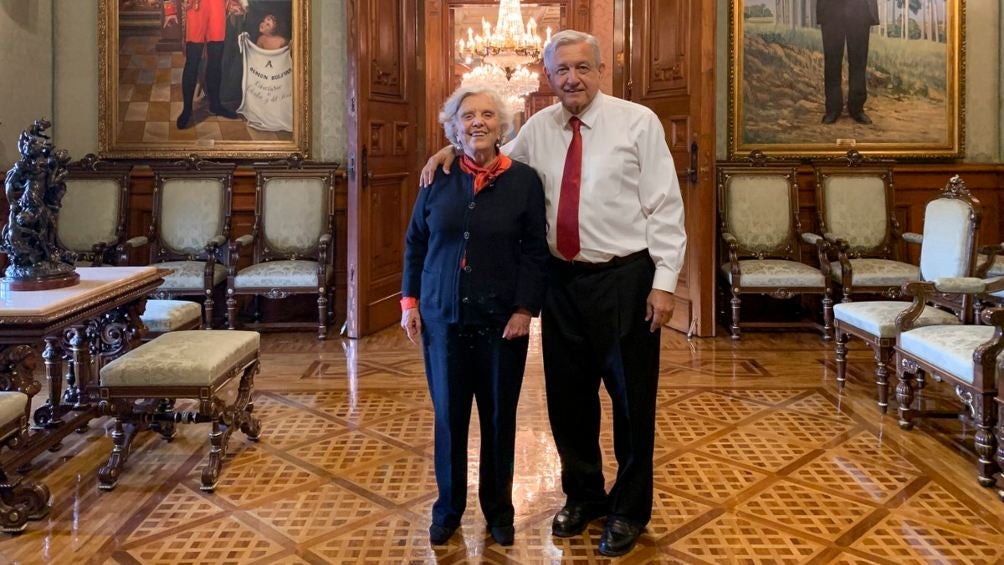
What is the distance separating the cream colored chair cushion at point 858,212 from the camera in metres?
6.45

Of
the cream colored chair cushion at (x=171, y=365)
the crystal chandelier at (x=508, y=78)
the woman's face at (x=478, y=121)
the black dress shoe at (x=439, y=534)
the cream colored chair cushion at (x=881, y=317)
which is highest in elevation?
the crystal chandelier at (x=508, y=78)

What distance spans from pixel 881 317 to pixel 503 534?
2.54 meters

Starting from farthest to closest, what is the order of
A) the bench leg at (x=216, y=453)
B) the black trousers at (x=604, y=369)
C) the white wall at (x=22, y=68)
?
the white wall at (x=22, y=68) → the bench leg at (x=216, y=453) → the black trousers at (x=604, y=369)

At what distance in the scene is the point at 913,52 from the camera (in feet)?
21.8

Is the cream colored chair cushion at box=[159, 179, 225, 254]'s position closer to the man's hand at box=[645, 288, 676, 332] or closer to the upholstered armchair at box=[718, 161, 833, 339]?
the upholstered armchair at box=[718, 161, 833, 339]

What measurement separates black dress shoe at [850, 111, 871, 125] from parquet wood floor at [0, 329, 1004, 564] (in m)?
2.67

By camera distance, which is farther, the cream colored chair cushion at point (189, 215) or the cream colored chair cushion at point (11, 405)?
the cream colored chair cushion at point (189, 215)

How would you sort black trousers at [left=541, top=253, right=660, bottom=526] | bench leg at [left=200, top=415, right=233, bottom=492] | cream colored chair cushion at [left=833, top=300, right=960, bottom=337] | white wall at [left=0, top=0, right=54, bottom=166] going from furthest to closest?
white wall at [left=0, top=0, right=54, bottom=166], cream colored chair cushion at [left=833, top=300, right=960, bottom=337], bench leg at [left=200, top=415, right=233, bottom=492], black trousers at [left=541, top=253, right=660, bottom=526]

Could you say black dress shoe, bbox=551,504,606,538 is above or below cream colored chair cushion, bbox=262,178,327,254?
below

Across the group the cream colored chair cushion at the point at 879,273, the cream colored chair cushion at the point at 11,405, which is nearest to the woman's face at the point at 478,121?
the cream colored chair cushion at the point at 11,405

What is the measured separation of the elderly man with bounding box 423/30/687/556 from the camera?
2.65m

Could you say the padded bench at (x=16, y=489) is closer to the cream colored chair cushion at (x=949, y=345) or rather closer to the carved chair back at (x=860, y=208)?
the cream colored chair cushion at (x=949, y=345)

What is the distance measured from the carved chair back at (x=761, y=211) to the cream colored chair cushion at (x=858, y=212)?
29cm

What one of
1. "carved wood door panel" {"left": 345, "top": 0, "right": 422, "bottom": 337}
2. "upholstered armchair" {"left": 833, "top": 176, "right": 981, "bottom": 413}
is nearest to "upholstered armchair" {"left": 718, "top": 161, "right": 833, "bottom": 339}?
"upholstered armchair" {"left": 833, "top": 176, "right": 981, "bottom": 413}
